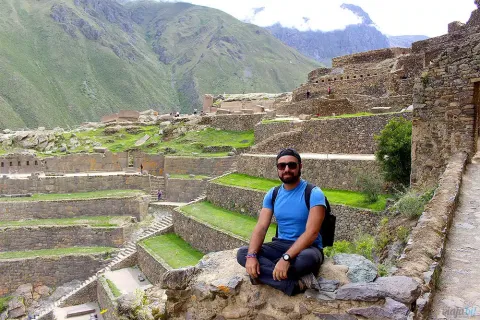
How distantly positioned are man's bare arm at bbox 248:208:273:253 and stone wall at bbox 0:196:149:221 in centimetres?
1939

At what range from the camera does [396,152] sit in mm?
11164

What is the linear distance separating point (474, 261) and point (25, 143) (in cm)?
3284

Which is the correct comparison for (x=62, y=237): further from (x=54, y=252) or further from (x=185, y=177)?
(x=185, y=177)

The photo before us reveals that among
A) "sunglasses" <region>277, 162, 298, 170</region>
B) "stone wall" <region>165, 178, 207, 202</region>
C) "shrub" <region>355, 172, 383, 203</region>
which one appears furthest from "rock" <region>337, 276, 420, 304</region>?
"stone wall" <region>165, 178, 207, 202</region>

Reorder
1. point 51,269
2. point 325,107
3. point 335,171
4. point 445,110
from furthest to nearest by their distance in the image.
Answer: point 325,107, point 51,269, point 335,171, point 445,110

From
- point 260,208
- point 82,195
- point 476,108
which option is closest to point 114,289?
point 260,208

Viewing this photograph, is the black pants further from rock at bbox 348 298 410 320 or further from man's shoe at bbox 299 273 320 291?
rock at bbox 348 298 410 320

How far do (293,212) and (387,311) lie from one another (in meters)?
1.14

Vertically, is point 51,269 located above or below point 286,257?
below

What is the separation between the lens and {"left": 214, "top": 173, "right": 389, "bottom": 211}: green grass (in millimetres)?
11672

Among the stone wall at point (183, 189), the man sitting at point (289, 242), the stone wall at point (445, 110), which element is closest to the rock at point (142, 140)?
the stone wall at point (183, 189)

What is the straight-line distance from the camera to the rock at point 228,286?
156 inches

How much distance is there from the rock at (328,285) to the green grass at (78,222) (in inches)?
751

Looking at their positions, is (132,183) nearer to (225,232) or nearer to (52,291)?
(52,291)
